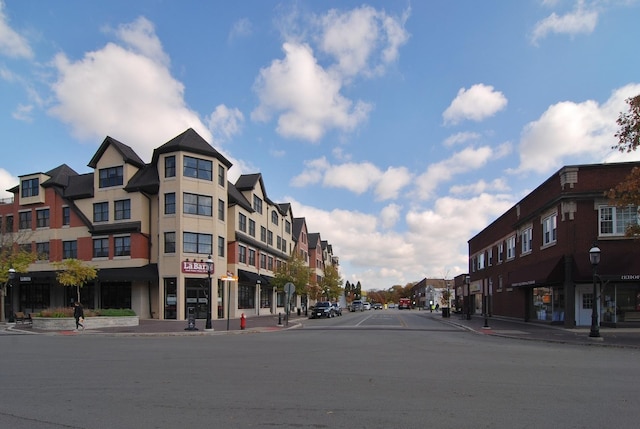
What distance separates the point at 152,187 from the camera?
4162 cm

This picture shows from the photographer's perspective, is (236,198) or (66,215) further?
(236,198)

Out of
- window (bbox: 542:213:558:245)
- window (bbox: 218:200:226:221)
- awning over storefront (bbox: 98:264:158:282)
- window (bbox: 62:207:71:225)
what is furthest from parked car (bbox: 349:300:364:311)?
window (bbox: 542:213:558:245)

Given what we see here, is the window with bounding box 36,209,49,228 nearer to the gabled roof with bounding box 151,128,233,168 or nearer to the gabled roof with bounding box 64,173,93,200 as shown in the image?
the gabled roof with bounding box 64,173,93,200

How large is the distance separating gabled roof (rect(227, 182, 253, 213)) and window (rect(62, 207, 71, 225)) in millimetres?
14381

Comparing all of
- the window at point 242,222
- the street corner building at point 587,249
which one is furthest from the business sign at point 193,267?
the street corner building at point 587,249

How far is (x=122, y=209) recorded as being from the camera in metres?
42.9

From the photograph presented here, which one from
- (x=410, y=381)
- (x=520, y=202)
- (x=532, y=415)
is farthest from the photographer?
(x=520, y=202)

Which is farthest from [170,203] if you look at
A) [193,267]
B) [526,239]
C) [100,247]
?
[526,239]

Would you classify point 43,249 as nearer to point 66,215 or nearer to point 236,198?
point 66,215

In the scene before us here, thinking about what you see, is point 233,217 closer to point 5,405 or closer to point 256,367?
point 256,367

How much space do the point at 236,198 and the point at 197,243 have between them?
24.5ft

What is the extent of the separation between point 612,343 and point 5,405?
20529mm

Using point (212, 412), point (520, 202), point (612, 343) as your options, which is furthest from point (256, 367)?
point (520, 202)

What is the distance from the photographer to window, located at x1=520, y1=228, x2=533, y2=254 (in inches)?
1403
